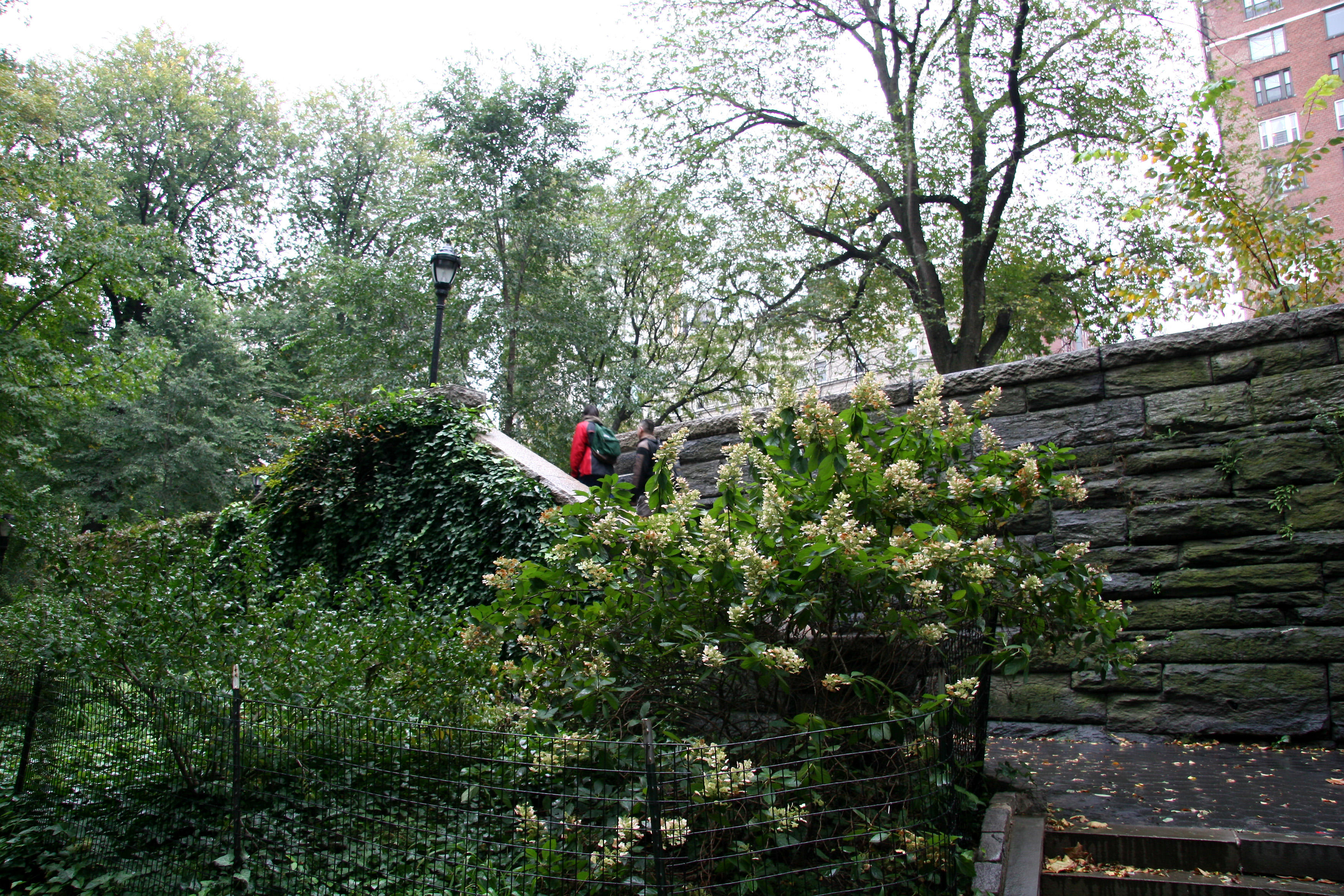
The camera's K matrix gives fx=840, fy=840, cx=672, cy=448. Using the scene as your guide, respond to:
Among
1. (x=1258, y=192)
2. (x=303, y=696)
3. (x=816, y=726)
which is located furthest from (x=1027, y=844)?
(x=1258, y=192)

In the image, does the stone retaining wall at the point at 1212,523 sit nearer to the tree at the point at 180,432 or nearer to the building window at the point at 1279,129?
the tree at the point at 180,432

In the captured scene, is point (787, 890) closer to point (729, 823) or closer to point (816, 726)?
point (729, 823)

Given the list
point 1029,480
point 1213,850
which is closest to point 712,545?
point 1029,480

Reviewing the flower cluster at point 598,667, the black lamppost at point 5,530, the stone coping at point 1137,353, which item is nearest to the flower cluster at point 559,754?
the flower cluster at point 598,667

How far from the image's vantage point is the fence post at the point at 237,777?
358 centimetres

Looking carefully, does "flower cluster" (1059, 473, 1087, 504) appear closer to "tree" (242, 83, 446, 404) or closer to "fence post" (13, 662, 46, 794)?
"fence post" (13, 662, 46, 794)

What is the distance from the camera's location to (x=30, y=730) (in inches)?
185

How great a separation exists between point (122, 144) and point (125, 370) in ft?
49.8

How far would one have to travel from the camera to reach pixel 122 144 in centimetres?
2895

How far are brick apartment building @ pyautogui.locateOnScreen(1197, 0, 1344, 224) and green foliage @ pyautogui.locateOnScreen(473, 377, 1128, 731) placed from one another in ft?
132

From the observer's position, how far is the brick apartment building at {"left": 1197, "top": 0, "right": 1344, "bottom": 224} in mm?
34969

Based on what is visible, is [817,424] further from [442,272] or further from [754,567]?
[442,272]

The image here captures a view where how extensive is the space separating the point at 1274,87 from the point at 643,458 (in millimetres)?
44453

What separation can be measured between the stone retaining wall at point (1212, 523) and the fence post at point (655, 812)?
384cm
